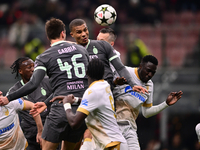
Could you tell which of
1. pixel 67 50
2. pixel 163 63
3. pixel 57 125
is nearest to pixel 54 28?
pixel 67 50

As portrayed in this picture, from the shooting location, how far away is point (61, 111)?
15.2ft

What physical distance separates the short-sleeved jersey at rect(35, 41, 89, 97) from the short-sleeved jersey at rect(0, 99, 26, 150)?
0.89 m

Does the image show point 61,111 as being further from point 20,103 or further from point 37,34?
point 37,34

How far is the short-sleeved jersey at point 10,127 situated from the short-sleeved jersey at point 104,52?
1.31 m

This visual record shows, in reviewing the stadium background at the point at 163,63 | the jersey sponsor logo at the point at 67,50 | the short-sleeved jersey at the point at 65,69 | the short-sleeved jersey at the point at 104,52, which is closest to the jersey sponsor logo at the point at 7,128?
the short-sleeved jersey at the point at 65,69

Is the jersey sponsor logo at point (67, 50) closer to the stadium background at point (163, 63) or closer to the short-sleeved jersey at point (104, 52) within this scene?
the short-sleeved jersey at point (104, 52)

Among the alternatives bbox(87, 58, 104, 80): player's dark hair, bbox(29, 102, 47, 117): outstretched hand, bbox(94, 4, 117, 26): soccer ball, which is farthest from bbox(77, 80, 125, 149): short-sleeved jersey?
bbox(94, 4, 117, 26): soccer ball

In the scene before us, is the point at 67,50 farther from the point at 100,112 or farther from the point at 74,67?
the point at 100,112

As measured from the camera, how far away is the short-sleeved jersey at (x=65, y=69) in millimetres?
4684

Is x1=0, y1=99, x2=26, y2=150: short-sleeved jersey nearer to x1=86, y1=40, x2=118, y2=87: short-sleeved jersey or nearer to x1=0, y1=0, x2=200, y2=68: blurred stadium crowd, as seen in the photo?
x1=86, y1=40, x2=118, y2=87: short-sleeved jersey

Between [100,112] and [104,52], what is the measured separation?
142 centimetres

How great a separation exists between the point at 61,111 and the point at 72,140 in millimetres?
465

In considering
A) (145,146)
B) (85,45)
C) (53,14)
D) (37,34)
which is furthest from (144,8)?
(85,45)

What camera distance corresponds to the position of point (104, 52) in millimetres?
5379
